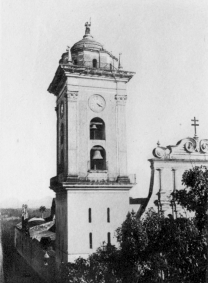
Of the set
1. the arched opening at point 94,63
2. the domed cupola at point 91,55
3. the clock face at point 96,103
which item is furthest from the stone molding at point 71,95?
the arched opening at point 94,63

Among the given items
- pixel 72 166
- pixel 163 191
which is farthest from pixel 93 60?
pixel 163 191

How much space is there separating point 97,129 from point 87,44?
16.0 feet

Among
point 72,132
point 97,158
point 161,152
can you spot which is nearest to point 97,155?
point 97,158

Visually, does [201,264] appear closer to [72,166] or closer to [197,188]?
[197,188]

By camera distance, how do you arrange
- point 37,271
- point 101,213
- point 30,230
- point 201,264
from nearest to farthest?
point 201,264 < point 101,213 < point 37,271 < point 30,230

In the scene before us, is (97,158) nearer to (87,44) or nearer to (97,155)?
(97,155)

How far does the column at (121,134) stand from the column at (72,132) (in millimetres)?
2364

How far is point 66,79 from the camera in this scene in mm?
20000

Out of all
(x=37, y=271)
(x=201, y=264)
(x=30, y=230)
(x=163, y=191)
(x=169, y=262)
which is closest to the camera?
(x=201, y=264)

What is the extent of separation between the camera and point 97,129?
69.4 ft

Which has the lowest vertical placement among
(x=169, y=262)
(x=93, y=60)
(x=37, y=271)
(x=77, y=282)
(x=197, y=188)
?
(x=37, y=271)

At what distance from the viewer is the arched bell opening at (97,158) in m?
20.4

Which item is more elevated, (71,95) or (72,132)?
(71,95)

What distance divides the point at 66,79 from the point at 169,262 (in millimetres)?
10895
